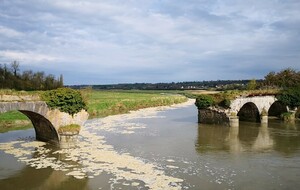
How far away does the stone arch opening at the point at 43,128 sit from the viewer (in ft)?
69.6

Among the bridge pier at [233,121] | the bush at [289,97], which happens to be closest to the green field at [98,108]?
the bridge pier at [233,121]

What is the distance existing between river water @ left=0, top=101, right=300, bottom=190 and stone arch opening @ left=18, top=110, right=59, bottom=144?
2.21 feet

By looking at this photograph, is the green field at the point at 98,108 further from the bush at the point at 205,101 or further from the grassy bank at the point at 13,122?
the bush at the point at 205,101

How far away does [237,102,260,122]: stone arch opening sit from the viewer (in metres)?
37.6

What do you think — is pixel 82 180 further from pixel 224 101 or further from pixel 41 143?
pixel 224 101

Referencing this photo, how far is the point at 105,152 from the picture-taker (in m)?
20.8

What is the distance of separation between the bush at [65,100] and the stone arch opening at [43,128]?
1.11 m

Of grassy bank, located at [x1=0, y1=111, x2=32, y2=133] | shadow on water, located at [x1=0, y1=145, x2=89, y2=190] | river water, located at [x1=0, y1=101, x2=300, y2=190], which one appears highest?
grassy bank, located at [x1=0, y1=111, x2=32, y2=133]

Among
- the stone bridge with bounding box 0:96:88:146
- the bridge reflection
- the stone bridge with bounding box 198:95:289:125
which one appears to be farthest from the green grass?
the stone bridge with bounding box 198:95:289:125

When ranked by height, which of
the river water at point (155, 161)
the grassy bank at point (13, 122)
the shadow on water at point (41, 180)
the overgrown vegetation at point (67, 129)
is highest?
the overgrown vegetation at point (67, 129)

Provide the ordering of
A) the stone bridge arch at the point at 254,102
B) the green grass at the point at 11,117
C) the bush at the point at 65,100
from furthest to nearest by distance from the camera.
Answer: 1. the stone bridge arch at the point at 254,102
2. the green grass at the point at 11,117
3. the bush at the point at 65,100

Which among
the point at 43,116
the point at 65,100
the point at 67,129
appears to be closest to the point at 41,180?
the point at 43,116

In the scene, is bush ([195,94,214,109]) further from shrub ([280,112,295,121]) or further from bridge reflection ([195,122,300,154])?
shrub ([280,112,295,121])

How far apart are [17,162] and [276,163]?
1416cm
